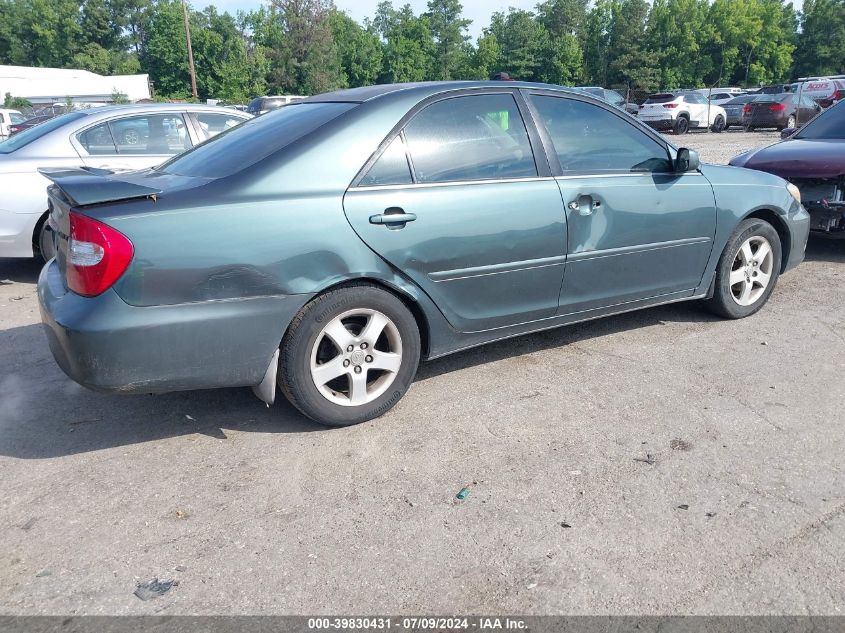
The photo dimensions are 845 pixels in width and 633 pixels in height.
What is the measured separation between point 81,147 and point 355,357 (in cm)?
450

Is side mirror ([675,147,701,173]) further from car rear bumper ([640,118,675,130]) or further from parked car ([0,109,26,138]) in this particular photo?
car rear bumper ([640,118,675,130])

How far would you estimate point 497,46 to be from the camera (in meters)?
68.7

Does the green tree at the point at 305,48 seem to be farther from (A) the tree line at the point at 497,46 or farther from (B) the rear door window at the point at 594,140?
(B) the rear door window at the point at 594,140

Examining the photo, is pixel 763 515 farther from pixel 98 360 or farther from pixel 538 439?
pixel 98 360

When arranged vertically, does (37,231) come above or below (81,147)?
below

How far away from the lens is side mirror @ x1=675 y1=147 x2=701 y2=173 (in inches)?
174

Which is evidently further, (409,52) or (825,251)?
(409,52)

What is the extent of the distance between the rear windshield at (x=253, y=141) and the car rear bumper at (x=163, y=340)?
691 millimetres

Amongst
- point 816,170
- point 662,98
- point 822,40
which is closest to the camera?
point 816,170

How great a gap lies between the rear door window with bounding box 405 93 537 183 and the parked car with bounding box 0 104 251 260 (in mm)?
3654

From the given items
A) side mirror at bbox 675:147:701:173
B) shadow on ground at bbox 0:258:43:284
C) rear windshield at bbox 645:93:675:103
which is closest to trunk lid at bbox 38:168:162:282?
side mirror at bbox 675:147:701:173

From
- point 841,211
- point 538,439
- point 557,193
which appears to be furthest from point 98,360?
point 841,211

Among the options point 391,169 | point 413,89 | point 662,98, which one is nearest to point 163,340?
point 391,169

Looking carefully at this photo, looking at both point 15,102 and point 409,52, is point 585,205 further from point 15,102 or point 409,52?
A: point 409,52
